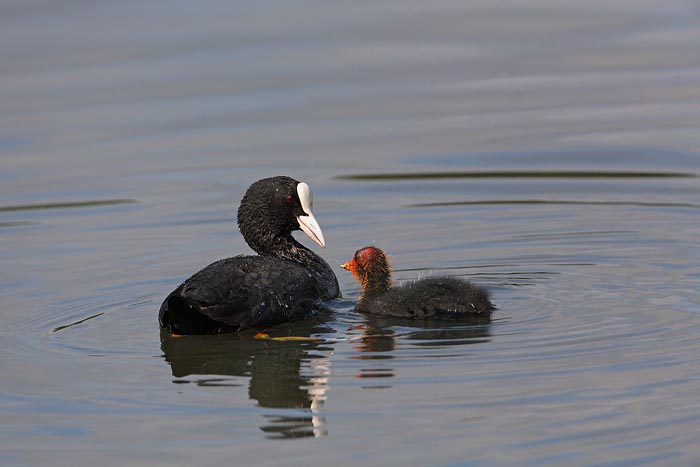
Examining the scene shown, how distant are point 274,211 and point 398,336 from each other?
210 centimetres

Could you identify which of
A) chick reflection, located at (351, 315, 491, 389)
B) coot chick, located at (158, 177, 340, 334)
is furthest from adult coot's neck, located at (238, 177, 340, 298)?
chick reflection, located at (351, 315, 491, 389)

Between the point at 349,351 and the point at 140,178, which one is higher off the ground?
the point at 140,178

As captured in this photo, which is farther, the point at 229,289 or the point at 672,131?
the point at 672,131

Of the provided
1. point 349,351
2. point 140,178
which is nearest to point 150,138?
point 140,178

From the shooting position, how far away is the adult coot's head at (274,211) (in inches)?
399

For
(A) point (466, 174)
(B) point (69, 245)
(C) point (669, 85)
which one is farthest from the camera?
(C) point (669, 85)

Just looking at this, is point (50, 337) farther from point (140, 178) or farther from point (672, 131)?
point (672, 131)

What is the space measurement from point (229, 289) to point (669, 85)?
882 cm

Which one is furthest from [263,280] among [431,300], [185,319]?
[431,300]

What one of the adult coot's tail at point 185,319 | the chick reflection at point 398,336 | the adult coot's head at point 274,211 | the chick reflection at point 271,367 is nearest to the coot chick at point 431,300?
the chick reflection at point 398,336

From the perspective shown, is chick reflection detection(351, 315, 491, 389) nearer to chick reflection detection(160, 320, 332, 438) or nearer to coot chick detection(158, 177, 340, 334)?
chick reflection detection(160, 320, 332, 438)

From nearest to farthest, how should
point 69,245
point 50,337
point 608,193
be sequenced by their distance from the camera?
1. point 50,337
2. point 69,245
3. point 608,193

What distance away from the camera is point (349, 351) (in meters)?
8.06

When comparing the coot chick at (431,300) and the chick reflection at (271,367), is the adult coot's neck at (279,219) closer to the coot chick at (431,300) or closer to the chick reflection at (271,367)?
the coot chick at (431,300)
